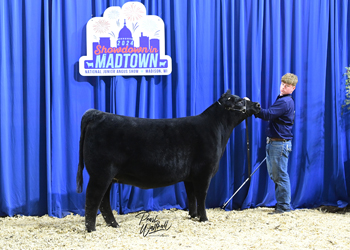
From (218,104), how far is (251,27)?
48.7 inches

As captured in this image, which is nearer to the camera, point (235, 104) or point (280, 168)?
point (235, 104)

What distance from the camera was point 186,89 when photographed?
147 inches

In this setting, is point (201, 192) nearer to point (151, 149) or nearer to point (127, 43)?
point (151, 149)

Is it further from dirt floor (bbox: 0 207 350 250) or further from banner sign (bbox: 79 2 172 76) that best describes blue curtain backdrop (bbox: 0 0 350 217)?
dirt floor (bbox: 0 207 350 250)

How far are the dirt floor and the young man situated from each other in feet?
0.98

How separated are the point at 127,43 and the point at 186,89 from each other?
83cm

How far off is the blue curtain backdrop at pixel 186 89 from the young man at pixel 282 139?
268mm

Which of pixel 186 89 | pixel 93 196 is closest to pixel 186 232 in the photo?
pixel 93 196

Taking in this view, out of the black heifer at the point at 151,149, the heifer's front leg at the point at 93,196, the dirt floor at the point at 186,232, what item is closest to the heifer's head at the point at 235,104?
the black heifer at the point at 151,149

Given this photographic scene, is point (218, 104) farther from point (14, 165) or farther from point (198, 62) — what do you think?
point (14, 165)

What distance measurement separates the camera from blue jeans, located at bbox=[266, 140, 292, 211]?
11.3 ft

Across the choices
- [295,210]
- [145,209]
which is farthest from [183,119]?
[295,210]

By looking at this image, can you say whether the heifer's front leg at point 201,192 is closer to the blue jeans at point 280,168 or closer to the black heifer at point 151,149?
the black heifer at point 151,149

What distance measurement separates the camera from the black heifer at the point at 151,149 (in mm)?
2682
